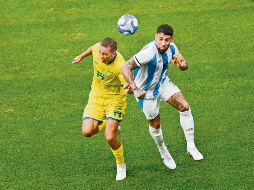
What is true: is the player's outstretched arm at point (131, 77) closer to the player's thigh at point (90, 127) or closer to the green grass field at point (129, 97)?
the player's thigh at point (90, 127)


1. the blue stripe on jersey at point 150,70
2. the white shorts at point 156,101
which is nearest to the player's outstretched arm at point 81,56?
the blue stripe on jersey at point 150,70

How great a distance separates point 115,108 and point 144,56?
0.95 meters

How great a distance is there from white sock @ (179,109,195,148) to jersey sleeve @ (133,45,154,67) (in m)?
1.18

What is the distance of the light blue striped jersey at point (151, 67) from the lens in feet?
30.1

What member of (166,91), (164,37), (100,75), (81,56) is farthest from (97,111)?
(164,37)

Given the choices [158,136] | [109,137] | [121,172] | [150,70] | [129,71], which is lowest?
[121,172]

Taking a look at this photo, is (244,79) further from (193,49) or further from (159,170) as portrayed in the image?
(159,170)

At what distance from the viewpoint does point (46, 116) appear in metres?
11.5

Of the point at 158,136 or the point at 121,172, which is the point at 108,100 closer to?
the point at 158,136

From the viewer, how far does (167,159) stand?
9.71 metres

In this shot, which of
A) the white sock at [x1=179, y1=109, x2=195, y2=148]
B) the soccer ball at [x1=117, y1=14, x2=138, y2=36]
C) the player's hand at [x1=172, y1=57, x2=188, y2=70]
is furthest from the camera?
the soccer ball at [x1=117, y1=14, x2=138, y2=36]

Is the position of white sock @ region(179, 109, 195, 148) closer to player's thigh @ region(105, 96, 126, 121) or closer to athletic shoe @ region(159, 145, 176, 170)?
athletic shoe @ region(159, 145, 176, 170)

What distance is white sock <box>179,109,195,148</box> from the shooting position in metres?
9.86

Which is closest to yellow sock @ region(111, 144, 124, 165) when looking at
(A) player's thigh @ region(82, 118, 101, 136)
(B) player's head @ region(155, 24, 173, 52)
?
(A) player's thigh @ region(82, 118, 101, 136)
